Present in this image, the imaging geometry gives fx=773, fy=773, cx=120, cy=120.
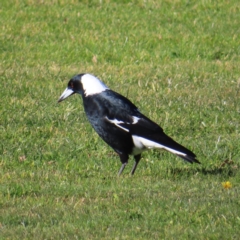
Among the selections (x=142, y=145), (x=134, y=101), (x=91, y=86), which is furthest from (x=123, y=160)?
(x=134, y=101)

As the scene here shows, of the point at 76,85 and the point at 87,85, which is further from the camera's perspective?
the point at 76,85

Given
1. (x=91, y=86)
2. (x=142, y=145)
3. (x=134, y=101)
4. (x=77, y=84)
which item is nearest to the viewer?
(x=142, y=145)

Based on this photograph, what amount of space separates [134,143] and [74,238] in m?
2.14

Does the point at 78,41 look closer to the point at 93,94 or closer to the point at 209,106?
the point at 209,106

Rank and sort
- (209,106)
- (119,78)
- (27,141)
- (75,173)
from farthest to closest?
1. (119,78)
2. (209,106)
3. (27,141)
4. (75,173)

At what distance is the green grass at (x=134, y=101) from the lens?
5254 millimetres

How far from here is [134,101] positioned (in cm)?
906

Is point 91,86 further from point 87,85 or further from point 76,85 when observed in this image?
point 76,85

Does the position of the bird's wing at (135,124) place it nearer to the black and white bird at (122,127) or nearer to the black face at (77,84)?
the black and white bird at (122,127)

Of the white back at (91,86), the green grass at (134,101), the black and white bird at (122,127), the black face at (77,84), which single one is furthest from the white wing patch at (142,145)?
the black face at (77,84)

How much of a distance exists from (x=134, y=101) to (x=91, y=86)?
6.24 feet

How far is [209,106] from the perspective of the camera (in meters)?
8.87

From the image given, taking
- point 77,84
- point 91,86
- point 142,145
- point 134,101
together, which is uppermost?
point 91,86

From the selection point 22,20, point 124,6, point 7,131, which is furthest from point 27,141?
point 124,6
